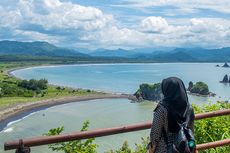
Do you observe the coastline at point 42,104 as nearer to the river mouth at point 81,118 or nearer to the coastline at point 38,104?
the coastline at point 38,104

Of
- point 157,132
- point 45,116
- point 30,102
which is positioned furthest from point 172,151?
point 30,102

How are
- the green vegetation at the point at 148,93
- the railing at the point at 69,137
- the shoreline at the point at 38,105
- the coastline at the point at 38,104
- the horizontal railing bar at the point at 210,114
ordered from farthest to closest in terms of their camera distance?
1. the green vegetation at the point at 148,93
2. the coastline at the point at 38,104
3. the shoreline at the point at 38,105
4. the horizontal railing bar at the point at 210,114
5. the railing at the point at 69,137

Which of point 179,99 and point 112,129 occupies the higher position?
point 179,99

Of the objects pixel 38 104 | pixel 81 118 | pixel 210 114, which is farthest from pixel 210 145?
pixel 38 104

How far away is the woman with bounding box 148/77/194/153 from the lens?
350cm

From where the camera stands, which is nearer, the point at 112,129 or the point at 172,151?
the point at 172,151

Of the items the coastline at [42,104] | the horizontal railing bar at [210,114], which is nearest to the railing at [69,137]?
the horizontal railing bar at [210,114]

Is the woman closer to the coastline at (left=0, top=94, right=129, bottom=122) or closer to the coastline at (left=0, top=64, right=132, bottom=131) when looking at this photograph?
the coastline at (left=0, top=64, right=132, bottom=131)

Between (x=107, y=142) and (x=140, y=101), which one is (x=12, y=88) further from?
(x=107, y=142)

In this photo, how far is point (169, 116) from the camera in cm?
355

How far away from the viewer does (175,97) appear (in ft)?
11.5

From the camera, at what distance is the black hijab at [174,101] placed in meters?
3.49

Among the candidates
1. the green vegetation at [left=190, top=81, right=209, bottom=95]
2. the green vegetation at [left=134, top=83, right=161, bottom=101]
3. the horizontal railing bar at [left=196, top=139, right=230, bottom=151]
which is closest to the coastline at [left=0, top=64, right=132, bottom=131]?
the green vegetation at [left=134, top=83, right=161, bottom=101]

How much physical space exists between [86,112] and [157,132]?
6837cm
